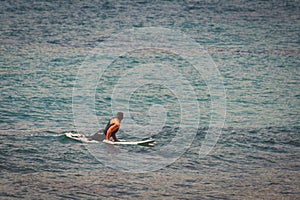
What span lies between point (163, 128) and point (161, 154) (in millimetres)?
3343

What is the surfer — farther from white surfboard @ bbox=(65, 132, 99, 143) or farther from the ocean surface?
the ocean surface

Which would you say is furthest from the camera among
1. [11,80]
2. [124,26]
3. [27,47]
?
[124,26]

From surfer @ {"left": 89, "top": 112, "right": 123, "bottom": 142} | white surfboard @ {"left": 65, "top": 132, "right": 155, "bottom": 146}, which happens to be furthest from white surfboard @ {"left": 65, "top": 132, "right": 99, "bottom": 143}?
surfer @ {"left": 89, "top": 112, "right": 123, "bottom": 142}

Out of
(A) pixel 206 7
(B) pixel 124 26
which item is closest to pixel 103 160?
(B) pixel 124 26

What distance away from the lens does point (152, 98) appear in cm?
2880

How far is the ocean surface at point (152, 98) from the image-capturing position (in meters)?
18.2

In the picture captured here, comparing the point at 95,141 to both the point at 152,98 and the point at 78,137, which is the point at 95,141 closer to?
the point at 78,137

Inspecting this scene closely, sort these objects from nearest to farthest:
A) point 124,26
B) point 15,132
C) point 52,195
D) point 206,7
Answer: point 52,195, point 15,132, point 124,26, point 206,7

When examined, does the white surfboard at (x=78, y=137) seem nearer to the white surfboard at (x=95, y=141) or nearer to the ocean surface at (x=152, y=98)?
the white surfboard at (x=95, y=141)

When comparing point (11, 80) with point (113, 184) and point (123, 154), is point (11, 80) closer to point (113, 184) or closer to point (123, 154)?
point (123, 154)

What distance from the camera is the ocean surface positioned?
18.2 m

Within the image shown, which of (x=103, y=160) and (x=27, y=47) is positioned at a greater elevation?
(x=27, y=47)

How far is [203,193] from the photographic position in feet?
56.6

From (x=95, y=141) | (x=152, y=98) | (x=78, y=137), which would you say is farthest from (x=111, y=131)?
(x=152, y=98)
